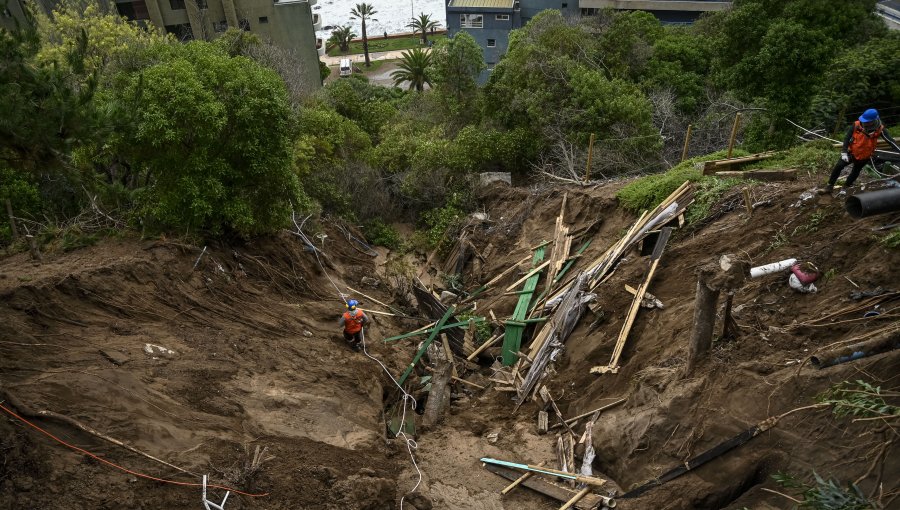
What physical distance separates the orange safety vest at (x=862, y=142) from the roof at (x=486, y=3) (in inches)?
1318

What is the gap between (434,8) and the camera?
233 ft

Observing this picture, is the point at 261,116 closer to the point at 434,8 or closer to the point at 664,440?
the point at 664,440

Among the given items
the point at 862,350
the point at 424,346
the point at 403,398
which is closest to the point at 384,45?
the point at 424,346

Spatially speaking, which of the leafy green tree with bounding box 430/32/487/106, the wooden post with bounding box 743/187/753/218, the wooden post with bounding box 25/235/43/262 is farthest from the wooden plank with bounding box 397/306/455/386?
the leafy green tree with bounding box 430/32/487/106

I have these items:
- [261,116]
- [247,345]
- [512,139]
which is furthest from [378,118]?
[247,345]

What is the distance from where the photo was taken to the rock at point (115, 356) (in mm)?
9094

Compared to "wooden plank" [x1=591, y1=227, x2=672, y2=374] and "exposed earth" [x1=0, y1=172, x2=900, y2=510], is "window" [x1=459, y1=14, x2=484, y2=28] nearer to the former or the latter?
"exposed earth" [x1=0, y1=172, x2=900, y2=510]

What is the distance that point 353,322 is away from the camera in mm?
12508

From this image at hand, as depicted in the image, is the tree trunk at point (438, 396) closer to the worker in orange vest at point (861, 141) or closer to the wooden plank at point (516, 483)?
→ the wooden plank at point (516, 483)

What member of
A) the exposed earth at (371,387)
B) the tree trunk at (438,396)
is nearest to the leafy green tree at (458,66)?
the exposed earth at (371,387)

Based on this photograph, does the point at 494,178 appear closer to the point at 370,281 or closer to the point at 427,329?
the point at 370,281

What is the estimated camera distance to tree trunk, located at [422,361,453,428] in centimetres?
1148

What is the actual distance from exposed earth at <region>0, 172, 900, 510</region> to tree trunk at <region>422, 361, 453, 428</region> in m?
0.27

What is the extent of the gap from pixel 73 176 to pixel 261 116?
550 centimetres
